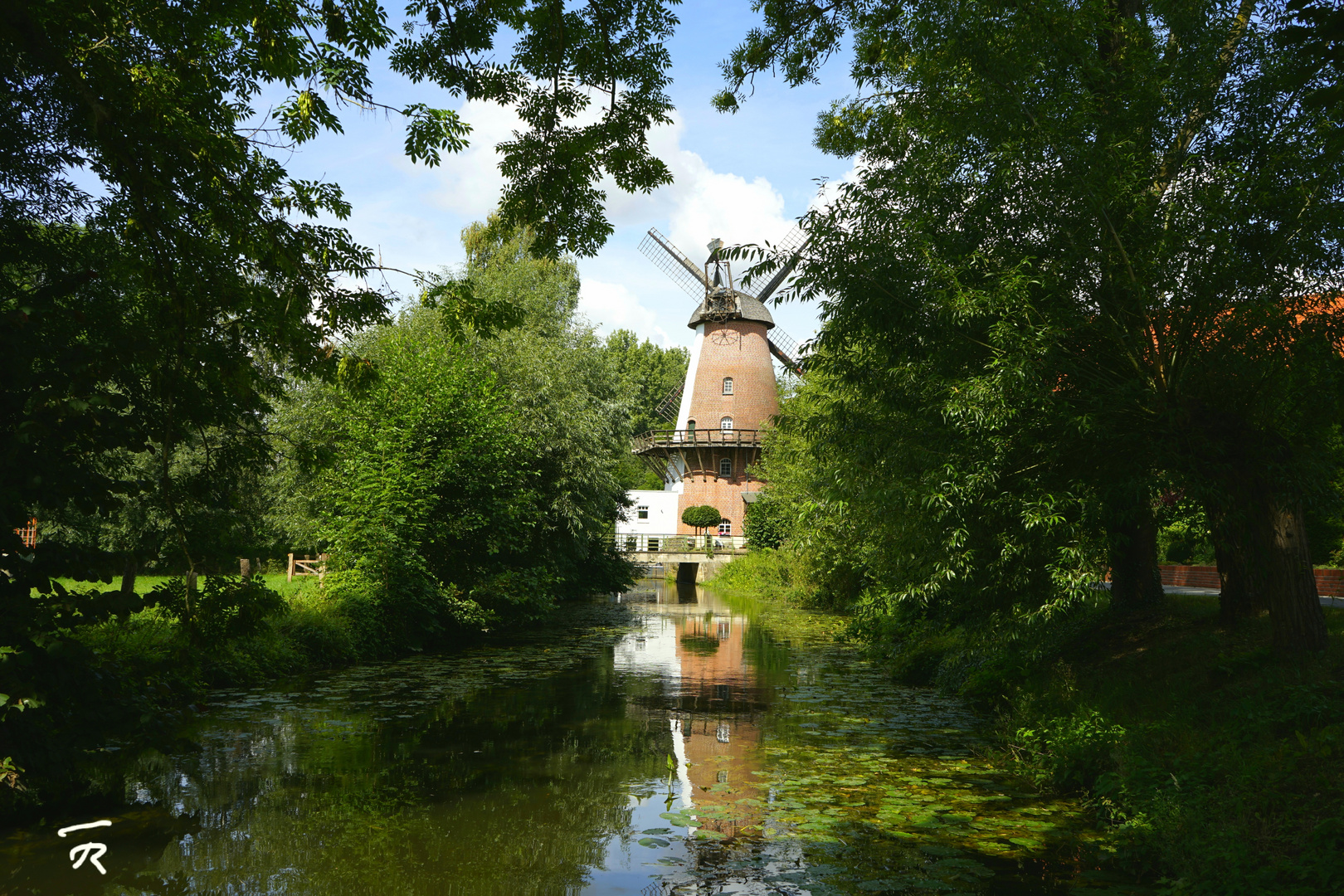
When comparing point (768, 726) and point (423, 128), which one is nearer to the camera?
point (423, 128)

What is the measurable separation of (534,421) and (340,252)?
1392 centimetres

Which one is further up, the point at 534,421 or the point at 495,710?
the point at 534,421

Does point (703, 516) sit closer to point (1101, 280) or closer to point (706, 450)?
point (706, 450)

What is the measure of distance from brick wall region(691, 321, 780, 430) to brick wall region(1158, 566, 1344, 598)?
24.1 meters

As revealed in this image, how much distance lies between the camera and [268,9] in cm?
629

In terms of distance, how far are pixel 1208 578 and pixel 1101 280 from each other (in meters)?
12.8

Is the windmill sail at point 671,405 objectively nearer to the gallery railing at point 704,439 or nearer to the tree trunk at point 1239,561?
the gallery railing at point 704,439

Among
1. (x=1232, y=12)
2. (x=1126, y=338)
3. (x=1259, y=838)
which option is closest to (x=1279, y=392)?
(x=1126, y=338)

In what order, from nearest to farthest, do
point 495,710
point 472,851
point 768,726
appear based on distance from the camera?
point 472,851, point 768,726, point 495,710

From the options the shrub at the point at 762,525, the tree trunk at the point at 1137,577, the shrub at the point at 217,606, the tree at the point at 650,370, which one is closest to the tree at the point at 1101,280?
the tree trunk at the point at 1137,577

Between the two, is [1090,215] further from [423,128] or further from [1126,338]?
[423,128]

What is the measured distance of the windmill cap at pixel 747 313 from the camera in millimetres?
42750

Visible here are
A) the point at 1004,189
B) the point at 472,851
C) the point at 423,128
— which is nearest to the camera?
the point at 472,851

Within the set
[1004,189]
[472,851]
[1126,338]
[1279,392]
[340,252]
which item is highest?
[1004,189]
